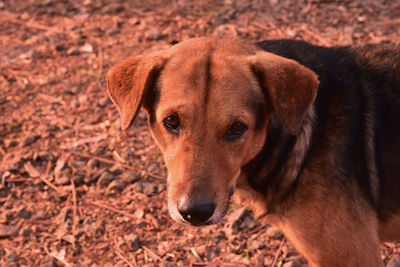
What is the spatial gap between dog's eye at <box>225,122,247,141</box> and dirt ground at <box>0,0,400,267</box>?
60.5 inches

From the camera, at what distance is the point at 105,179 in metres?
5.19

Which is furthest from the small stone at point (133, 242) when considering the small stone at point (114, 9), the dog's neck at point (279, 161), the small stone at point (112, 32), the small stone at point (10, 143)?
the small stone at point (114, 9)

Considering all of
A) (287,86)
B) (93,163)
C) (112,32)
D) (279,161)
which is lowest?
(93,163)

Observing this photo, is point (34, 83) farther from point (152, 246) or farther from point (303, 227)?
point (303, 227)

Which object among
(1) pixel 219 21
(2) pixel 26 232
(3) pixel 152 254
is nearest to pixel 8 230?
(2) pixel 26 232

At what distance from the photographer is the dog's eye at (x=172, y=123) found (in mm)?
3328

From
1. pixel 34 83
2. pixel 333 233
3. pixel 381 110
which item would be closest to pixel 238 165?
pixel 333 233

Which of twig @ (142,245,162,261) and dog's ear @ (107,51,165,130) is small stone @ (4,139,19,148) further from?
dog's ear @ (107,51,165,130)

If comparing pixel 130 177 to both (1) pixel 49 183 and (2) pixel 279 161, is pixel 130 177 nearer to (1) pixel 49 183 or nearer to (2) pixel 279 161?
(1) pixel 49 183

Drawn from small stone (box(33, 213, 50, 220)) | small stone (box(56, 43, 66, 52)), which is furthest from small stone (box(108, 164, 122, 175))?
small stone (box(56, 43, 66, 52))

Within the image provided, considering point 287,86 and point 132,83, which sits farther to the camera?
point 132,83

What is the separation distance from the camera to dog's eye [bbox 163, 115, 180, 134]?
333 centimetres

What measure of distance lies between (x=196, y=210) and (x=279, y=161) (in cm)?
82

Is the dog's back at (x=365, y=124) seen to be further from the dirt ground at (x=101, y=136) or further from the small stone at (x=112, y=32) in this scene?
the small stone at (x=112, y=32)
